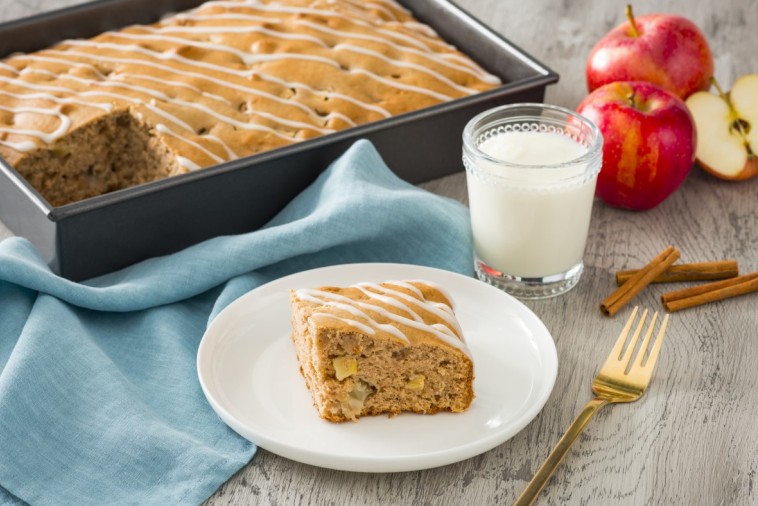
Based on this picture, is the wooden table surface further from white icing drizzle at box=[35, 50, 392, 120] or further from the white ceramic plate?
white icing drizzle at box=[35, 50, 392, 120]

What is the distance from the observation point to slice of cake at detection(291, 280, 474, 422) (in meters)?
2.14

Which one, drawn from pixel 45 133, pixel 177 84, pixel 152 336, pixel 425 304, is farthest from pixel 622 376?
pixel 45 133

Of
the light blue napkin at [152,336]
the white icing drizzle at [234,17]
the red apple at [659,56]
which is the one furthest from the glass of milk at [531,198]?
the white icing drizzle at [234,17]

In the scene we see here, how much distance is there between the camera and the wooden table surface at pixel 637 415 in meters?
2.09

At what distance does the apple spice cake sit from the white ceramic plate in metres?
0.57

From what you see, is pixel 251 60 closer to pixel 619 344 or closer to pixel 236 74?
pixel 236 74

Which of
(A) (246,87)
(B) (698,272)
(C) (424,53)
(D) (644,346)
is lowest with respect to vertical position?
(B) (698,272)

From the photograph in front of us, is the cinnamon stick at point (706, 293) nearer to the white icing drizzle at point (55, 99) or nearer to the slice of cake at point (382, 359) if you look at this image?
the slice of cake at point (382, 359)

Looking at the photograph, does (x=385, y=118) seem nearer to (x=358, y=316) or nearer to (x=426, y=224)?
(x=426, y=224)

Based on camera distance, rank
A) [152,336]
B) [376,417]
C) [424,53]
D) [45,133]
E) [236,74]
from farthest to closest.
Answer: [424,53] < [236,74] < [45,133] < [152,336] < [376,417]

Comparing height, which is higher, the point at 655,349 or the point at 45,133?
the point at 45,133

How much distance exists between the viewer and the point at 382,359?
2164mm

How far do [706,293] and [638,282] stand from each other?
0.17 meters

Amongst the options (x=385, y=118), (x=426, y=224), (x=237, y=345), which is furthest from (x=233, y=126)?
(x=237, y=345)
